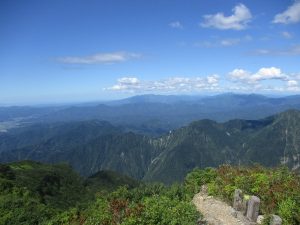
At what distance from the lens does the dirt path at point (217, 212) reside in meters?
24.0

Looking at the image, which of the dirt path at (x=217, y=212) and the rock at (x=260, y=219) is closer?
the rock at (x=260, y=219)

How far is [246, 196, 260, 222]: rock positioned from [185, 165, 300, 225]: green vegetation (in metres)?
0.82

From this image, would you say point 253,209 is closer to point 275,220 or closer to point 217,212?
point 275,220

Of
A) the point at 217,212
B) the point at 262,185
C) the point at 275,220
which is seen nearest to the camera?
the point at 275,220

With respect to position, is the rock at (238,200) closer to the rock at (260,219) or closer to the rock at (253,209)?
the rock at (253,209)

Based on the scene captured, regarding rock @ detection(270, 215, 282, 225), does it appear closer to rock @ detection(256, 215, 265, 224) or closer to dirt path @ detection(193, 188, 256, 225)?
rock @ detection(256, 215, 265, 224)

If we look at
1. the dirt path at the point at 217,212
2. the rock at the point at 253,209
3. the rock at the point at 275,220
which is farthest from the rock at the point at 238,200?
the rock at the point at 275,220

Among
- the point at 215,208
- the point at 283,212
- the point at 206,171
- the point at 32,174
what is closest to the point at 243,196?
the point at 215,208

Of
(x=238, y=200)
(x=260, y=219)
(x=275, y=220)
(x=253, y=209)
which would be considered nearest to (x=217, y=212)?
(x=238, y=200)

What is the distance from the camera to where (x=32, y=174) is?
555 ft

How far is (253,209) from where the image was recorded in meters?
24.3

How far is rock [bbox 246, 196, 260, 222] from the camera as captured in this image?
957 inches

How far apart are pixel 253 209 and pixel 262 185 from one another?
4.23 meters

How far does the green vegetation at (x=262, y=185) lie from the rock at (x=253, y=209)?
817 mm
